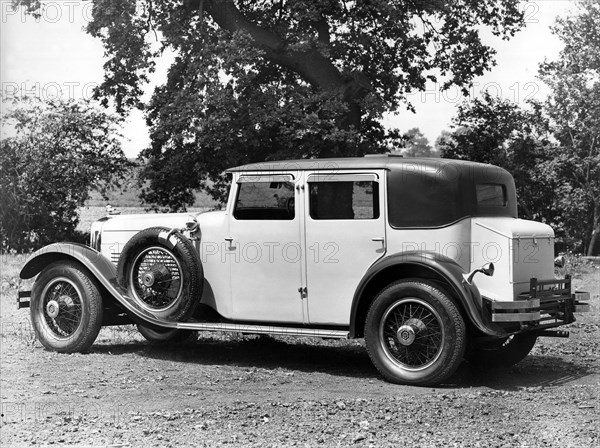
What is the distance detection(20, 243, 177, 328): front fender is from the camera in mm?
9609

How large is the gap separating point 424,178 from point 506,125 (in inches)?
617

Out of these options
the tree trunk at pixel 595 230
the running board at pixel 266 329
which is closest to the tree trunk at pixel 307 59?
the tree trunk at pixel 595 230

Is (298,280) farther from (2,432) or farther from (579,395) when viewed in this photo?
(2,432)

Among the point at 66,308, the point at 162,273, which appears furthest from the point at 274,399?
the point at 66,308

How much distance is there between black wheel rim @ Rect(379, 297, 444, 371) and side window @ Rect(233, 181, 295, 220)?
4.84 feet

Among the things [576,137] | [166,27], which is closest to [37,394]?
[166,27]

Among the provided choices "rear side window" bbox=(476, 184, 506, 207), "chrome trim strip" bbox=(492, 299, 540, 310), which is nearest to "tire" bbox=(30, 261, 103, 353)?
"rear side window" bbox=(476, 184, 506, 207)

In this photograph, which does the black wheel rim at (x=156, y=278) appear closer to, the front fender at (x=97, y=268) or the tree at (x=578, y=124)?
the front fender at (x=97, y=268)

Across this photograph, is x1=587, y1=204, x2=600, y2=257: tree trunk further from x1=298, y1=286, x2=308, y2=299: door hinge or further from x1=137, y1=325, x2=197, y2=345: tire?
x1=298, y1=286, x2=308, y2=299: door hinge

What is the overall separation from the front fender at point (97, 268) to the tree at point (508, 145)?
13673 millimetres

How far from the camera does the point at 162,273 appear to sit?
378 inches

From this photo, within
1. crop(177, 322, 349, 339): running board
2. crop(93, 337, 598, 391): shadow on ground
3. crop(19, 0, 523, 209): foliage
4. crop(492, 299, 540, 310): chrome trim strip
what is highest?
crop(19, 0, 523, 209): foliage

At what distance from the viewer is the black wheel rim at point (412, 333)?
8.19 metres

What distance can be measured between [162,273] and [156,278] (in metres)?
0.09
